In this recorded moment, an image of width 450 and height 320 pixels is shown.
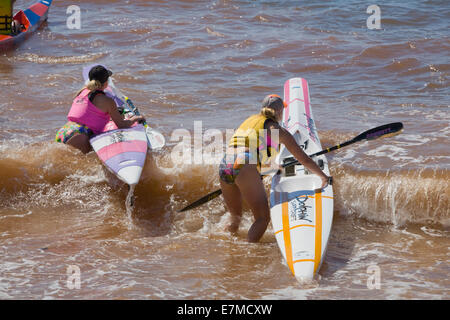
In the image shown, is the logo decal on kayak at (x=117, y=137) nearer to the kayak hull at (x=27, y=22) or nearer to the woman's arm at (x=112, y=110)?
the woman's arm at (x=112, y=110)

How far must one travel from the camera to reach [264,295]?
407 cm

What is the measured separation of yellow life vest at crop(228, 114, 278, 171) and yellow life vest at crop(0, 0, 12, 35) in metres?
7.85

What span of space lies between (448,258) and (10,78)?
308 inches

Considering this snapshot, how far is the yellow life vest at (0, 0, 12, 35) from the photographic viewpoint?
10.7 m

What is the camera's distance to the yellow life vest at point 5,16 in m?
10.7

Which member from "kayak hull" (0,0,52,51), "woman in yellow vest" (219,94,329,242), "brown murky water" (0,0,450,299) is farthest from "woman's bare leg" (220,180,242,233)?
"kayak hull" (0,0,52,51)

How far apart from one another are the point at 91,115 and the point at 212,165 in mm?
1478

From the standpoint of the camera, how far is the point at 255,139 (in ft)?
15.1

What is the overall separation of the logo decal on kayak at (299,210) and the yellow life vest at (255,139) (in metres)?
0.55

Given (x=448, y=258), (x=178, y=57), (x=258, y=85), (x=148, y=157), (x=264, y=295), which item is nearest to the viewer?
(x=264, y=295)

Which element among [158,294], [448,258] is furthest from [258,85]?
[158,294]

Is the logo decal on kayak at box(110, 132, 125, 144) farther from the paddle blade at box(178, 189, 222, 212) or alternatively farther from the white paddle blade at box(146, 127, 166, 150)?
the paddle blade at box(178, 189, 222, 212)
